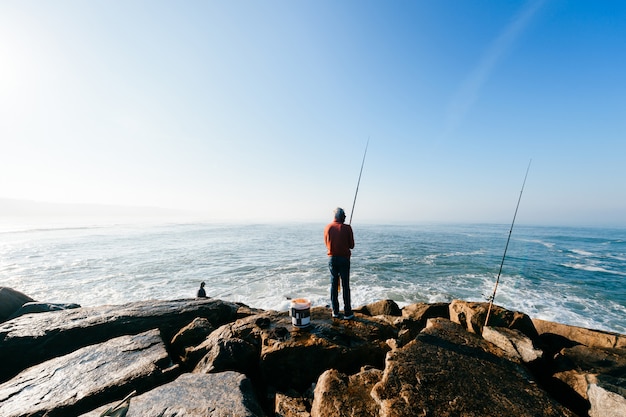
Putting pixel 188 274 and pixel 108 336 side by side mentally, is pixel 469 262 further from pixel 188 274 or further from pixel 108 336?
pixel 108 336

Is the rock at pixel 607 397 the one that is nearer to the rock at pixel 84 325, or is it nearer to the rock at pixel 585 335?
the rock at pixel 585 335

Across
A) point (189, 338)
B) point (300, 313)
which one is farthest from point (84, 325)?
point (300, 313)

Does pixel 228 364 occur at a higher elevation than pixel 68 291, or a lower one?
higher

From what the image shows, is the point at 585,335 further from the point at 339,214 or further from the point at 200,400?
the point at 200,400

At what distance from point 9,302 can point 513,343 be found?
14398 millimetres

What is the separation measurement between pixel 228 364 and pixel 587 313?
615 inches

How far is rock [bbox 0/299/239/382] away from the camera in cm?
A: 510

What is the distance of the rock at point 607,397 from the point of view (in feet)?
10.4

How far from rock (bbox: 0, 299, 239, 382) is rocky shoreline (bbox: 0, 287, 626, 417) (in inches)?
0.9

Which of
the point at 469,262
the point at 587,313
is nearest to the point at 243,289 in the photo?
the point at 587,313

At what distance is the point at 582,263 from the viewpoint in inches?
860

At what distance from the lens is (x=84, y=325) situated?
566 cm

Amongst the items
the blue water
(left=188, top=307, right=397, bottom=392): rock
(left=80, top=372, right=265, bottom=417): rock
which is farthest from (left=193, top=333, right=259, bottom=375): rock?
the blue water

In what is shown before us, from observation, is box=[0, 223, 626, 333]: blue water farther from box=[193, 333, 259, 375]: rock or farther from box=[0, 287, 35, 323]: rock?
box=[193, 333, 259, 375]: rock
